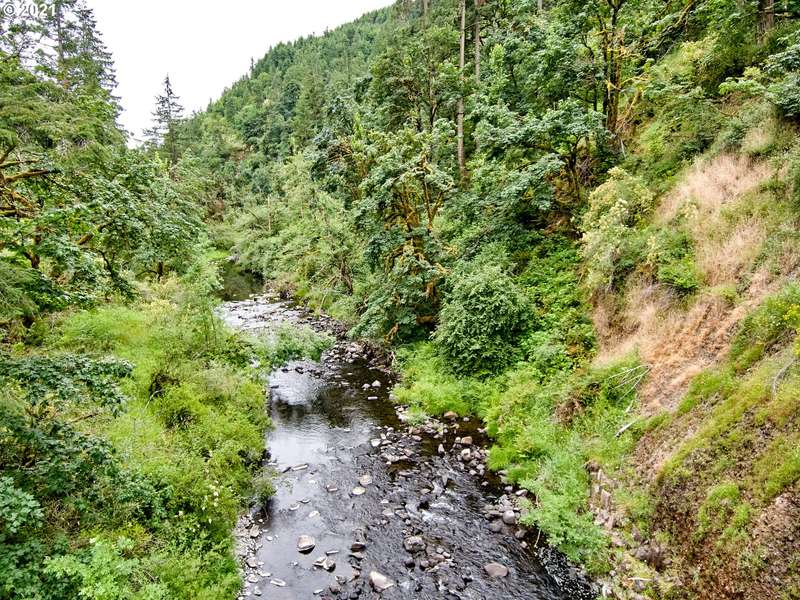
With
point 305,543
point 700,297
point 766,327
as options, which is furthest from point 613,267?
point 305,543

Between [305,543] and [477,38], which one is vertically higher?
[477,38]

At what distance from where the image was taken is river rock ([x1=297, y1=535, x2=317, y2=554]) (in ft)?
31.4

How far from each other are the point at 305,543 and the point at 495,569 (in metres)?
4.13

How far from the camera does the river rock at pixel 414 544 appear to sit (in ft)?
30.7

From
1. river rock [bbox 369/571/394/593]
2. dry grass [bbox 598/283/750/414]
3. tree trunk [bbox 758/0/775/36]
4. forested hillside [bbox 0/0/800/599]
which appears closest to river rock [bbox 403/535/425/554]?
river rock [bbox 369/571/394/593]

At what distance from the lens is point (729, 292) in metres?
9.40

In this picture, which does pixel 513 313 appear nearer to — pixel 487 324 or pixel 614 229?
pixel 487 324

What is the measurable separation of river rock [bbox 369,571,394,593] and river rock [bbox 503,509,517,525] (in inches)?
115

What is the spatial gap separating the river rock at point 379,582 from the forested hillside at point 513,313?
272 centimetres

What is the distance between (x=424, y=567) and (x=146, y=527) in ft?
17.6

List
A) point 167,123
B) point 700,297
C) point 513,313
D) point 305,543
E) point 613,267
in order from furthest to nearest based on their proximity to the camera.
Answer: point 167,123 < point 513,313 < point 613,267 < point 700,297 < point 305,543

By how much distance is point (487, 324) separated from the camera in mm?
14820

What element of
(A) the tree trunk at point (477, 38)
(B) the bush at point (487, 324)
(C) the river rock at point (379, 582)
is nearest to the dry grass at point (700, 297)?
(B) the bush at point (487, 324)

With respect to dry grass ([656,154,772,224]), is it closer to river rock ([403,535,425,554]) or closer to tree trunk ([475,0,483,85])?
river rock ([403,535,425,554])
